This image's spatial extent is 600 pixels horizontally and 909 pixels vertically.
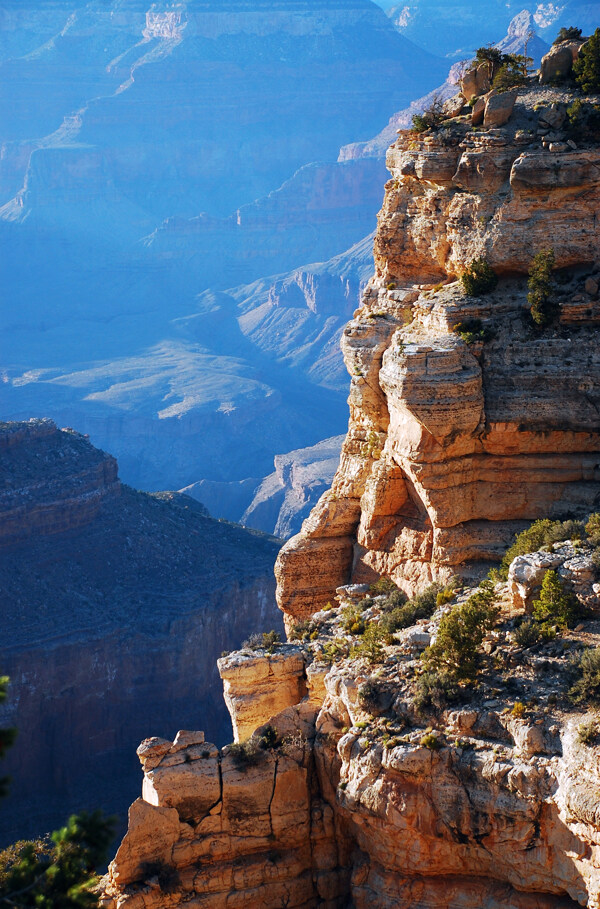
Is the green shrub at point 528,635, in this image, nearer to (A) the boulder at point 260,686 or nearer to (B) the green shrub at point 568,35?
(A) the boulder at point 260,686

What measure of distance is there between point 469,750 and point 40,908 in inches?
390

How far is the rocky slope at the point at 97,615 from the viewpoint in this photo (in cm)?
7362

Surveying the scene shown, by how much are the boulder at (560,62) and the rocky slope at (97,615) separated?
4378 cm

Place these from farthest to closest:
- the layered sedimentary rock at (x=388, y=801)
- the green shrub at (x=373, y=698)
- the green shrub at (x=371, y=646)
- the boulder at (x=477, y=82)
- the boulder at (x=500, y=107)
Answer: the boulder at (x=477, y=82)
the boulder at (x=500, y=107)
the green shrub at (x=371, y=646)
the green shrub at (x=373, y=698)
the layered sedimentary rock at (x=388, y=801)

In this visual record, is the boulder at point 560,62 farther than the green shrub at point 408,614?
Yes

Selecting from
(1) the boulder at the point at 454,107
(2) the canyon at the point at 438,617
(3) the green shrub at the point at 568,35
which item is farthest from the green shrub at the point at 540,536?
(3) the green shrub at the point at 568,35

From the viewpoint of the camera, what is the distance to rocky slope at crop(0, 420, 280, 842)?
73.6 meters

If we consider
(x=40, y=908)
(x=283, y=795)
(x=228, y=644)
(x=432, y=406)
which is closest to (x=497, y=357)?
(x=432, y=406)

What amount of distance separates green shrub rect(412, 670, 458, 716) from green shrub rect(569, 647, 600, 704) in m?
2.79

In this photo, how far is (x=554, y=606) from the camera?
29.6 meters

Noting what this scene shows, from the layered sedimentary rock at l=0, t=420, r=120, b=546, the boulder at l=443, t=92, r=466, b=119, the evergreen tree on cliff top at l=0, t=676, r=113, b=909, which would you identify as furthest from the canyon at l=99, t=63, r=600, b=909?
the layered sedimentary rock at l=0, t=420, r=120, b=546

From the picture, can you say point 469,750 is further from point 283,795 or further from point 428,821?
point 283,795

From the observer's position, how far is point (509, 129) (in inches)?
1459

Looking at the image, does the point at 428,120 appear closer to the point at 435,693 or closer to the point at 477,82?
the point at 477,82
